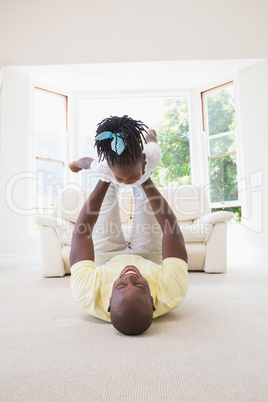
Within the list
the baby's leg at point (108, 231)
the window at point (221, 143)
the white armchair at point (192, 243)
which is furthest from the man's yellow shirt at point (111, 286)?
the window at point (221, 143)

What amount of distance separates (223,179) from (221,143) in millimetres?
565

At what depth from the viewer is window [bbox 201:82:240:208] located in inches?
185

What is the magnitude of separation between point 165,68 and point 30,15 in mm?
1951

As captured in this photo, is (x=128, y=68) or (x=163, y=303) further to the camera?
(x=128, y=68)

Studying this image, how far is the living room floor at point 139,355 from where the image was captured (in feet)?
2.60

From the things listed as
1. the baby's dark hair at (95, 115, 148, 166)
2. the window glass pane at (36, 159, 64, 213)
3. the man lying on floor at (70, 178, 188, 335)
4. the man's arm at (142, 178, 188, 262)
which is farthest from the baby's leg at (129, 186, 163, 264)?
the window glass pane at (36, 159, 64, 213)

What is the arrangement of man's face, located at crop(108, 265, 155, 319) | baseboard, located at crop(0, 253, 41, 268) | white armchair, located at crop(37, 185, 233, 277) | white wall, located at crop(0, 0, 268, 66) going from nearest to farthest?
man's face, located at crop(108, 265, 155, 319) → white armchair, located at crop(37, 185, 233, 277) → baseboard, located at crop(0, 253, 41, 268) → white wall, located at crop(0, 0, 268, 66)

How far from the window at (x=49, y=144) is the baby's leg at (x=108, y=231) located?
2.77 m

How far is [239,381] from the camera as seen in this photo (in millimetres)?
836

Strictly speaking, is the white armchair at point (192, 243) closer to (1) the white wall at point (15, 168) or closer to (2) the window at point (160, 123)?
(1) the white wall at point (15, 168)

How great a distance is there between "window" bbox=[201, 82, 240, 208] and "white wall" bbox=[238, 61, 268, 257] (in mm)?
213

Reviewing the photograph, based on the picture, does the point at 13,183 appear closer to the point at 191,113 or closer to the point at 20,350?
the point at 191,113

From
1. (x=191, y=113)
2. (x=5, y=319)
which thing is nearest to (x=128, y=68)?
(x=191, y=113)

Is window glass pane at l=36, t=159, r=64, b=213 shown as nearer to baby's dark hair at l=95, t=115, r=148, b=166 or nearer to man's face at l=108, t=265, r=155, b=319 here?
baby's dark hair at l=95, t=115, r=148, b=166
